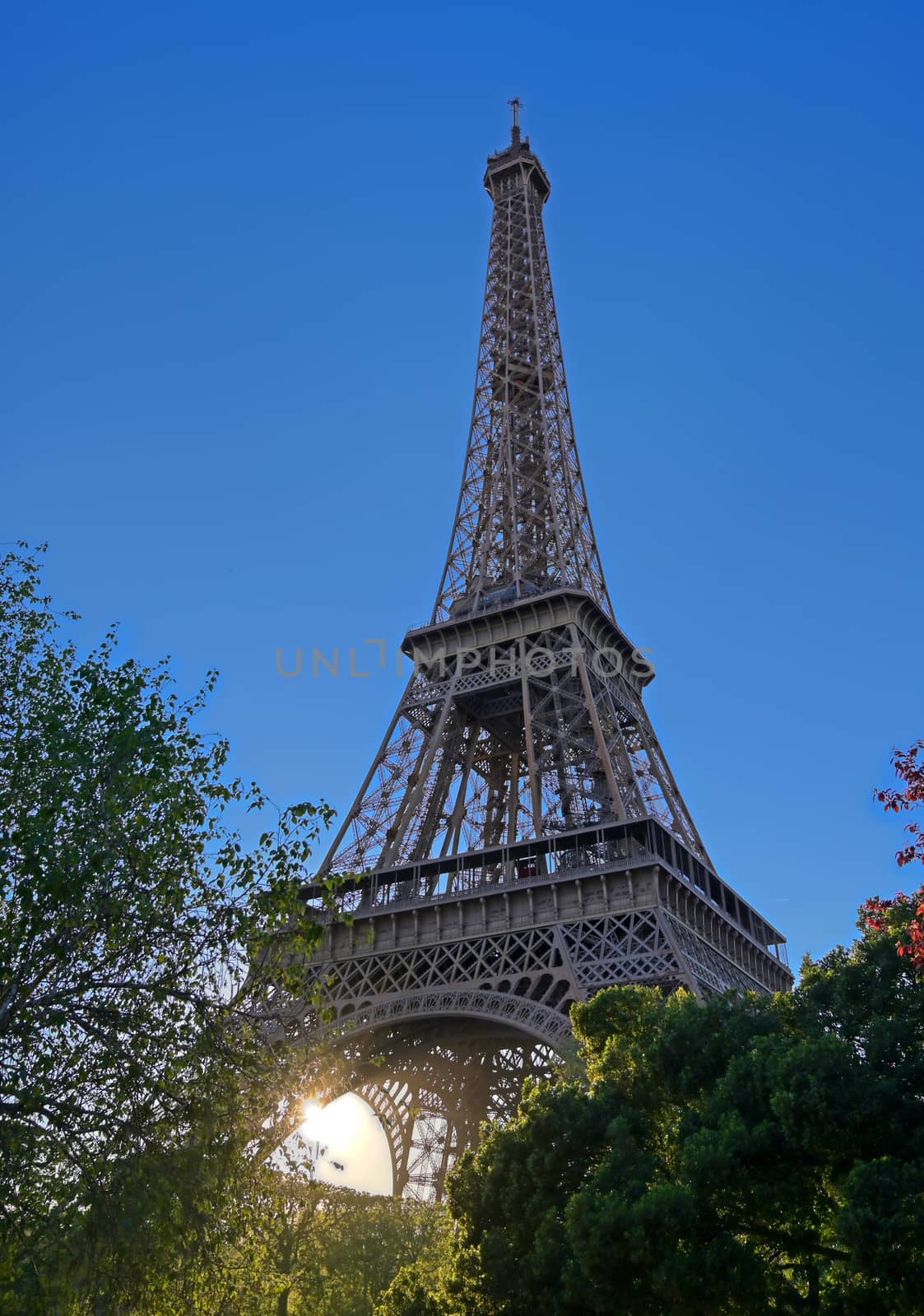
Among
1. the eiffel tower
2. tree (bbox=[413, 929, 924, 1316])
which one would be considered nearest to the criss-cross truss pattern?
the eiffel tower

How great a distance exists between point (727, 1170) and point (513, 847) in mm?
17723

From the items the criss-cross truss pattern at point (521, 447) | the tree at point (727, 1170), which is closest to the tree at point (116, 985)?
the tree at point (727, 1170)

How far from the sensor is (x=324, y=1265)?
30.8 meters

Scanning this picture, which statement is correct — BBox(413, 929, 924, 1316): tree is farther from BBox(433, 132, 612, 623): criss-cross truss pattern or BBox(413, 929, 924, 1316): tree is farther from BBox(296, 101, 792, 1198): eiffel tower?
BBox(433, 132, 612, 623): criss-cross truss pattern

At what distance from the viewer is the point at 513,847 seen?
109 ft

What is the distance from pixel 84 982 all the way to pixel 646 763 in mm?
27173

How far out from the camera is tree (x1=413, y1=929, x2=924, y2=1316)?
49.7 feet

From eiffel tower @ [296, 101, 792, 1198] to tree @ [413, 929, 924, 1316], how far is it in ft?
20.8

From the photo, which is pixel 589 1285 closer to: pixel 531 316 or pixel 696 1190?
pixel 696 1190

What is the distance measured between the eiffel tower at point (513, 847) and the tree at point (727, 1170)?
6.33 m

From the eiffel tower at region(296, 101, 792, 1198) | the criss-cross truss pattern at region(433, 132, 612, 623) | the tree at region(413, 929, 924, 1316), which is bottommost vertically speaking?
the tree at region(413, 929, 924, 1316)

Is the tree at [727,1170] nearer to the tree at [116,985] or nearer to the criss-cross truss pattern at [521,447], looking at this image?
the tree at [116,985]

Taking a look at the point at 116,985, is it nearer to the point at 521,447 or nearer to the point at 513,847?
the point at 513,847

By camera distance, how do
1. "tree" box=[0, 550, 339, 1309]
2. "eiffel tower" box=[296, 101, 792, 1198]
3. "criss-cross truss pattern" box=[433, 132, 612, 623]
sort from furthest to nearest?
"criss-cross truss pattern" box=[433, 132, 612, 623] → "eiffel tower" box=[296, 101, 792, 1198] → "tree" box=[0, 550, 339, 1309]
